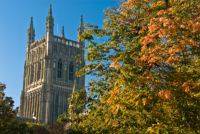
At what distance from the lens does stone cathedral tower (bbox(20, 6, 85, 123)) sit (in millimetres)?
125250

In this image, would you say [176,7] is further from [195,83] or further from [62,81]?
[62,81]

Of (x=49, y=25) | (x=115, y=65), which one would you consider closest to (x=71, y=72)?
(x=49, y=25)

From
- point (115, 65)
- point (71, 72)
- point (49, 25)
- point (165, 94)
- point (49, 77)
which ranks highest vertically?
point (49, 25)

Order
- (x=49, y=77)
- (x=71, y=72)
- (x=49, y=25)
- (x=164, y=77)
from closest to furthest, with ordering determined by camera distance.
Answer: (x=164, y=77) < (x=49, y=77) < (x=49, y=25) < (x=71, y=72)

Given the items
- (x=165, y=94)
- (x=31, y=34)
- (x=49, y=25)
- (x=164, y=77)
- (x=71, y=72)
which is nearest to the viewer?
(x=165, y=94)

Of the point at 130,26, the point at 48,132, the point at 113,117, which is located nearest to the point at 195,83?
the point at 113,117

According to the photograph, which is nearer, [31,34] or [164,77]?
[164,77]

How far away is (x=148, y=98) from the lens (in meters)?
15.0

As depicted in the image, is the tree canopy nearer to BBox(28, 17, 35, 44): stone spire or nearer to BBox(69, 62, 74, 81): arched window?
BBox(69, 62, 74, 81): arched window

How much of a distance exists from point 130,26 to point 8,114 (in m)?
19.9

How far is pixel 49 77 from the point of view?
125188 mm

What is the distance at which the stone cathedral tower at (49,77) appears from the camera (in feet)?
411

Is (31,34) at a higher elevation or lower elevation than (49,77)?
higher

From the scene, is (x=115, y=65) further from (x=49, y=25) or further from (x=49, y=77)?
(x=49, y=25)
